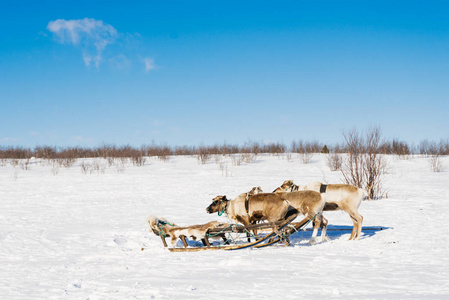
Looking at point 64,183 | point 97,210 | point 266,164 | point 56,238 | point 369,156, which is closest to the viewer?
point 56,238

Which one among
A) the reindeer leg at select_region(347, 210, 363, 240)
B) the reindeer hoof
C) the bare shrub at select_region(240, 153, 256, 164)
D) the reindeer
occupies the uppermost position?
the bare shrub at select_region(240, 153, 256, 164)

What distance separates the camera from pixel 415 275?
185 inches

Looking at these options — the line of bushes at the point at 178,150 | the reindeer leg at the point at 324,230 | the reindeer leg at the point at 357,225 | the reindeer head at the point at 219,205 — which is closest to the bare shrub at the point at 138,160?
the line of bushes at the point at 178,150

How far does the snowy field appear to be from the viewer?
419 centimetres

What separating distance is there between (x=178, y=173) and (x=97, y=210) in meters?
11.1

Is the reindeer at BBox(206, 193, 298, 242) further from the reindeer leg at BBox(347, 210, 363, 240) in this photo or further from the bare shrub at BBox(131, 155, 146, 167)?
the bare shrub at BBox(131, 155, 146, 167)

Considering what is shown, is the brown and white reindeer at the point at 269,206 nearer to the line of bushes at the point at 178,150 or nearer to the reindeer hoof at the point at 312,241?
the reindeer hoof at the point at 312,241

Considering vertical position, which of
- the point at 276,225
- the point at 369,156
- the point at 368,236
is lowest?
the point at 368,236

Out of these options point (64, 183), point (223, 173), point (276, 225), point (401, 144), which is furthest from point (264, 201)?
point (401, 144)

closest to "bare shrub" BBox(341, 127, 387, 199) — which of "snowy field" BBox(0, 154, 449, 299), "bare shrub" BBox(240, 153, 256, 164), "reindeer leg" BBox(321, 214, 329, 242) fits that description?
"snowy field" BBox(0, 154, 449, 299)

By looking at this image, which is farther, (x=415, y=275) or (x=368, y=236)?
(x=368, y=236)

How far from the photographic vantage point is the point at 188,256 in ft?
19.8

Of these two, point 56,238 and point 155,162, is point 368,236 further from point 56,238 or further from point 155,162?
point 155,162

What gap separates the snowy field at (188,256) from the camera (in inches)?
165
